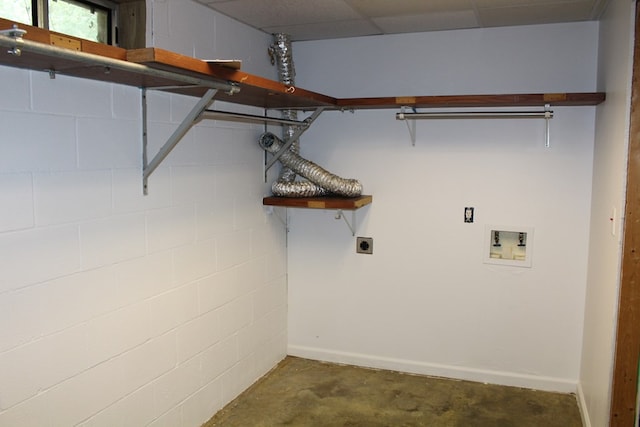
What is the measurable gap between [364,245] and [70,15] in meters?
2.11

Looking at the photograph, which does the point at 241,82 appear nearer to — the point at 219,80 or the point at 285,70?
the point at 219,80

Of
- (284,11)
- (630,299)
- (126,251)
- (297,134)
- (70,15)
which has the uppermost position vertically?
(284,11)

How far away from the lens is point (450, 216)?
3242 mm

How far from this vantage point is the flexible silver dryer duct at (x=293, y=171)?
10.4 ft

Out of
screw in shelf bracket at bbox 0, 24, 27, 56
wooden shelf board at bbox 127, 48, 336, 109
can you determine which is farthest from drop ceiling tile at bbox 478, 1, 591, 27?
screw in shelf bracket at bbox 0, 24, 27, 56

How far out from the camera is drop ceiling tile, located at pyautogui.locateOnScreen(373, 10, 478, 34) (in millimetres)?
2814

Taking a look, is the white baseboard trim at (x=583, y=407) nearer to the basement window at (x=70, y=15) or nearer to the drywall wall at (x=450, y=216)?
the drywall wall at (x=450, y=216)

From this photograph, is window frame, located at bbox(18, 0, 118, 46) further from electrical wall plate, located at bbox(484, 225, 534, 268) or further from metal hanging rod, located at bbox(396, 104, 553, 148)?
electrical wall plate, located at bbox(484, 225, 534, 268)

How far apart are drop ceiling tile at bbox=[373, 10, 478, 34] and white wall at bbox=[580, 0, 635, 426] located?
0.67 metres

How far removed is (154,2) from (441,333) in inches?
96.2

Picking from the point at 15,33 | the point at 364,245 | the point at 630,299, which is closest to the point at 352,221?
the point at 364,245

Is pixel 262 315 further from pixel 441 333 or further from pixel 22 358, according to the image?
pixel 22 358

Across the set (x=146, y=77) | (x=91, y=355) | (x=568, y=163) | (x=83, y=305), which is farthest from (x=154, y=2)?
(x=568, y=163)

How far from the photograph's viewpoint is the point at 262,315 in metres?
3.31
